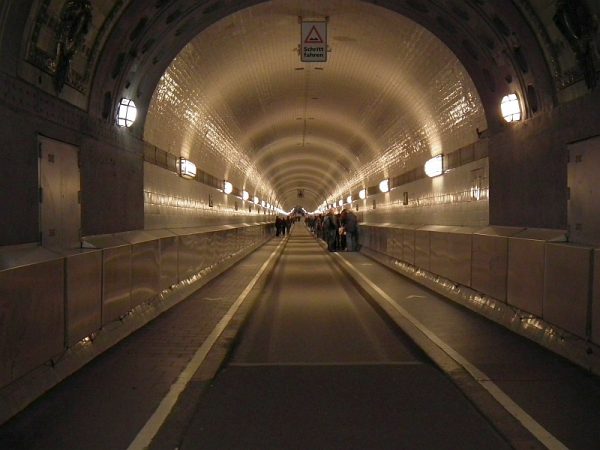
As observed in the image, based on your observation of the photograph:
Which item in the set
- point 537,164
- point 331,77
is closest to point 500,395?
point 537,164

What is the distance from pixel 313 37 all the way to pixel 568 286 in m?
7.51

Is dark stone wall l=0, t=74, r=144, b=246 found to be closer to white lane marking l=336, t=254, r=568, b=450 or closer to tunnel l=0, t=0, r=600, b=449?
tunnel l=0, t=0, r=600, b=449

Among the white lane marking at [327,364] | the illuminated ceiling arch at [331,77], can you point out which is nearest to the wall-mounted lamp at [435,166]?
the illuminated ceiling arch at [331,77]

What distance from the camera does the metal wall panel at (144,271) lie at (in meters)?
8.28

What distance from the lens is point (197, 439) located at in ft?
14.1

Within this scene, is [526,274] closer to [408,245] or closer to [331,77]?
[408,245]

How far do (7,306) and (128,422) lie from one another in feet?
4.18

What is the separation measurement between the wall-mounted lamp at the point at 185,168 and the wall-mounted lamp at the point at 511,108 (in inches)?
314

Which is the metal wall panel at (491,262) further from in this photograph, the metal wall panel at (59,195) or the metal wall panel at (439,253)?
the metal wall panel at (59,195)

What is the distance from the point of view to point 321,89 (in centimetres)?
1800

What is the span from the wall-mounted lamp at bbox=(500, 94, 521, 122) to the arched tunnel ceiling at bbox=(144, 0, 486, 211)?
132 cm

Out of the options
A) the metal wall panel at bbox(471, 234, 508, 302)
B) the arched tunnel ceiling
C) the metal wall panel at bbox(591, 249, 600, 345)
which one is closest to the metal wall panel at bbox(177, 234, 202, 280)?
the arched tunnel ceiling

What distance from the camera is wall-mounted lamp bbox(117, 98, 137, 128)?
31.9 feet

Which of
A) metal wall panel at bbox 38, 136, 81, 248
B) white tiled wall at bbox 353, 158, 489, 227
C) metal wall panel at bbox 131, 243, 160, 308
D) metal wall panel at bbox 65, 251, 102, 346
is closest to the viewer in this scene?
metal wall panel at bbox 65, 251, 102, 346
